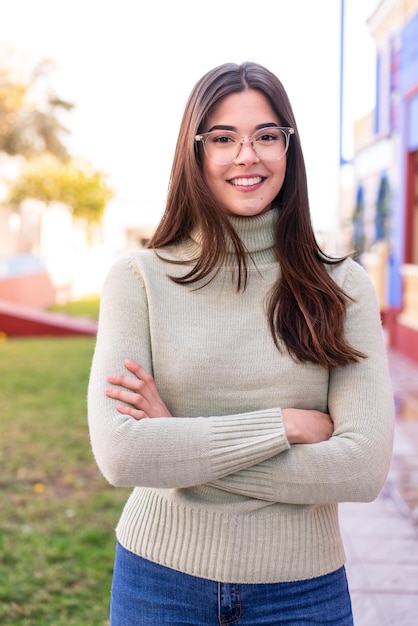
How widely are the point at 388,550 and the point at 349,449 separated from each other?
93.6 inches

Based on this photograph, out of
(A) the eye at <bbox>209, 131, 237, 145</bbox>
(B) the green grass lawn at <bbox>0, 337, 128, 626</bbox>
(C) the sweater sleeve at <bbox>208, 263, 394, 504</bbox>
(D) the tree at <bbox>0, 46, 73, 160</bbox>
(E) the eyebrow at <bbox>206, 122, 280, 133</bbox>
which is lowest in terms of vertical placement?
(B) the green grass lawn at <bbox>0, 337, 128, 626</bbox>

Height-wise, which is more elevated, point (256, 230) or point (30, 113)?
point (30, 113)

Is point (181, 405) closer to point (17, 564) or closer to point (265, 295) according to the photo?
point (265, 295)

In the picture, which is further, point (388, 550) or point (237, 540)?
point (388, 550)

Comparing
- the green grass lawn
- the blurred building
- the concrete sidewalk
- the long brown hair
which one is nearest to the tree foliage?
the blurred building

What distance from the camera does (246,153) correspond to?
1.91m

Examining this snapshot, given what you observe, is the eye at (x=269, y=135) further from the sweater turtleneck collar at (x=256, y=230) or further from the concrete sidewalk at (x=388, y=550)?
the concrete sidewalk at (x=388, y=550)

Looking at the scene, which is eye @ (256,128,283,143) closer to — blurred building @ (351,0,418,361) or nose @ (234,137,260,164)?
nose @ (234,137,260,164)

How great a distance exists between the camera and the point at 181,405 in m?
1.87

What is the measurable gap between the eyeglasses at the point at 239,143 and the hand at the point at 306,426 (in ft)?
2.01

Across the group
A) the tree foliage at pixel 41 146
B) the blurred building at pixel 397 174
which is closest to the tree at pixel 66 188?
the tree foliage at pixel 41 146

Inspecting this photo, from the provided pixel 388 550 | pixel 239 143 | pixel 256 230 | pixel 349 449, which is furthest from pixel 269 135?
pixel 388 550

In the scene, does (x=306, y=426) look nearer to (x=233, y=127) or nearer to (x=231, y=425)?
(x=231, y=425)

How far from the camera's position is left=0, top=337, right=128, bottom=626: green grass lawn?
11.9 feet
